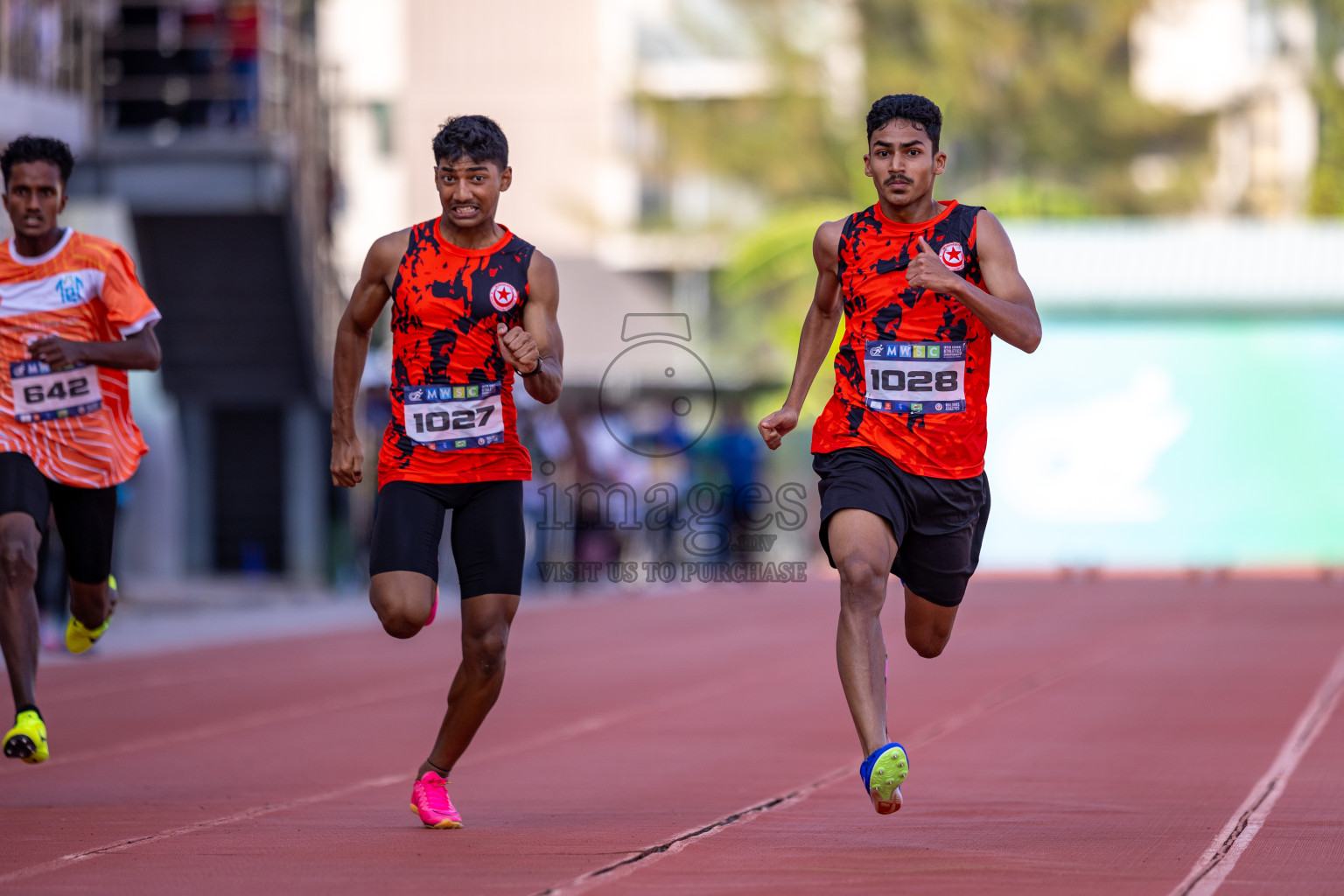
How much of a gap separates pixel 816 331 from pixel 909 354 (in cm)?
47

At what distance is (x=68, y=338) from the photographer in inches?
326

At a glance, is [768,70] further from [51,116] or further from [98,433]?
[98,433]

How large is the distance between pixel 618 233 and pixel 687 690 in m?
37.4

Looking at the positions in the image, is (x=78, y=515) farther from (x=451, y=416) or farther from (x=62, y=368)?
(x=451, y=416)

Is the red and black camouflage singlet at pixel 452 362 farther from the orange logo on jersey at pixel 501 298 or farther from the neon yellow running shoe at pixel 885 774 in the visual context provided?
the neon yellow running shoe at pixel 885 774

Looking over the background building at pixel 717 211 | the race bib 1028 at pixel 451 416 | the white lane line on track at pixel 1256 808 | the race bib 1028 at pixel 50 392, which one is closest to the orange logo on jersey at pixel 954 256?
the race bib 1028 at pixel 451 416

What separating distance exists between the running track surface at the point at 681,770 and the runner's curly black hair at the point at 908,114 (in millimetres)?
2183

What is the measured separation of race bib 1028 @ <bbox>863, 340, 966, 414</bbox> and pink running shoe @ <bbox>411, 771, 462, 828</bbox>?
1.80 metres

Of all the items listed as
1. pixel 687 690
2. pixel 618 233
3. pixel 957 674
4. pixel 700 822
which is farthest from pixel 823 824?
pixel 618 233

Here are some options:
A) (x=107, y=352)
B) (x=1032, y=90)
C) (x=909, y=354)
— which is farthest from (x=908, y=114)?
(x=1032, y=90)

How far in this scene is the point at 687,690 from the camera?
12688 millimetres

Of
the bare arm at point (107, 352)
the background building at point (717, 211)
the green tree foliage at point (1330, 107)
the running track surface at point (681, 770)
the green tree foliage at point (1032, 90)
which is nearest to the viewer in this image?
the running track surface at point (681, 770)

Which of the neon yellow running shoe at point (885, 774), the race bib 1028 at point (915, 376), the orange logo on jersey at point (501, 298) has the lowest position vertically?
the neon yellow running shoe at point (885, 774)

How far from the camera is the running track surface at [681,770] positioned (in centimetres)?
619
